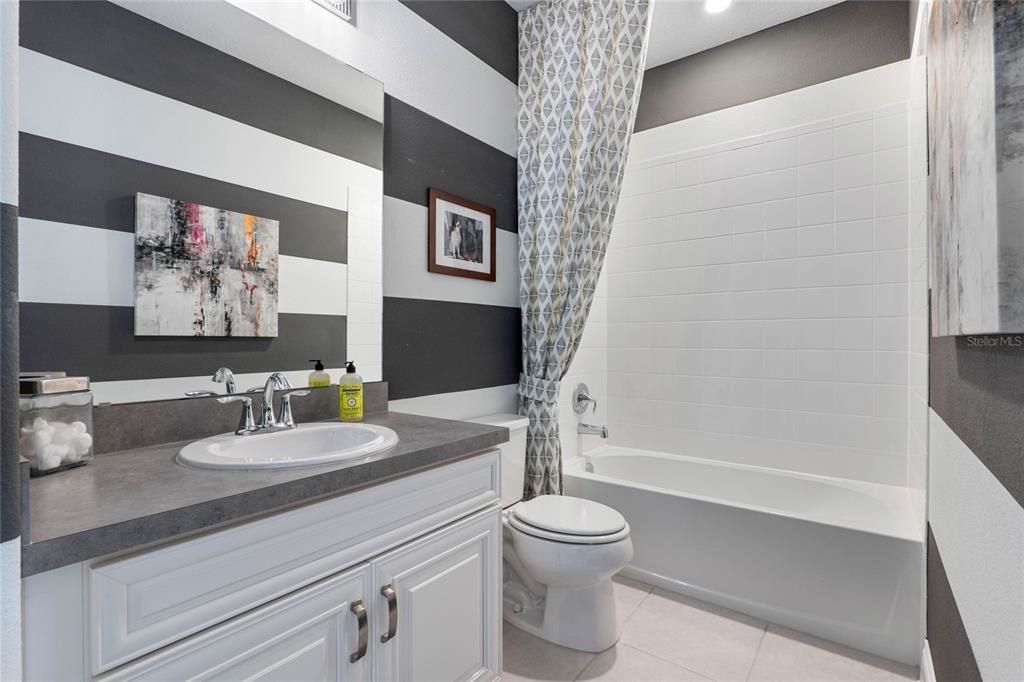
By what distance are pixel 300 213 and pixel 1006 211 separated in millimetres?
1597

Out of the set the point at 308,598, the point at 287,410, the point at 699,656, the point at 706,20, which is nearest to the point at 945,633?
the point at 699,656

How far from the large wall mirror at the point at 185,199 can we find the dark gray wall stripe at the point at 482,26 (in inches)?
23.4

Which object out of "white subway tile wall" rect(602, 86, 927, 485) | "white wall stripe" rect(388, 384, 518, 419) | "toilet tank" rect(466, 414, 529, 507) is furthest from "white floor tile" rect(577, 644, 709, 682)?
"white subway tile wall" rect(602, 86, 927, 485)

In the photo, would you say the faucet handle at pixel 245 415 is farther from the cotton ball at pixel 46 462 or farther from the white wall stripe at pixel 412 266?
the white wall stripe at pixel 412 266

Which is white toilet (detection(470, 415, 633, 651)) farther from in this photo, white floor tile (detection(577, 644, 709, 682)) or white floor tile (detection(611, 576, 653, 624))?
white floor tile (detection(611, 576, 653, 624))

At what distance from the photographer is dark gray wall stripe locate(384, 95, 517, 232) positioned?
187 centimetres

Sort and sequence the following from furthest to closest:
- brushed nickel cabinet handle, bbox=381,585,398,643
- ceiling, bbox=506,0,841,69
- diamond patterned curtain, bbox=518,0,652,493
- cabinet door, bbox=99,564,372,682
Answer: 1. ceiling, bbox=506,0,841,69
2. diamond patterned curtain, bbox=518,0,652,493
3. brushed nickel cabinet handle, bbox=381,585,398,643
4. cabinet door, bbox=99,564,372,682

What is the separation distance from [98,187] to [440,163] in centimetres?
123

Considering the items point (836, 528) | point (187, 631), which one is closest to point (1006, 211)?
point (187, 631)

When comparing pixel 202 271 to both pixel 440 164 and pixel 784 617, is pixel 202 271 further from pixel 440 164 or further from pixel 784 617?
pixel 784 617

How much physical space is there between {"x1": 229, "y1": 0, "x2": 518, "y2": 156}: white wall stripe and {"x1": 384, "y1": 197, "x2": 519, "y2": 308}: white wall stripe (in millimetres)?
450

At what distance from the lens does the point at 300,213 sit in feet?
5.00

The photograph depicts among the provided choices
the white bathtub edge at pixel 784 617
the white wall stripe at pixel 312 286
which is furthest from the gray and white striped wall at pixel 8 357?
the white bathtub edge at pixel 784 617

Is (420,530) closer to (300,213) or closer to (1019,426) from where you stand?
(300,213)
